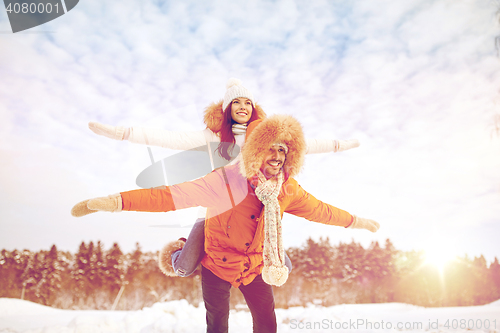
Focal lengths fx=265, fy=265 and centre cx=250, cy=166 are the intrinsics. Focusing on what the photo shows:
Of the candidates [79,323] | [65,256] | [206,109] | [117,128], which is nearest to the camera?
[117,128]

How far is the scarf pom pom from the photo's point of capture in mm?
1433

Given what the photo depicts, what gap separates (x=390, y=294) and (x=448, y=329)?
4.42 meters

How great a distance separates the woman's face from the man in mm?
638

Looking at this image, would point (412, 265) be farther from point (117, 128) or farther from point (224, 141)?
point (117, 128)

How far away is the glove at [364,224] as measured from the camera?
1.81 m

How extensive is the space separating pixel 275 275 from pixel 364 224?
0.79 m

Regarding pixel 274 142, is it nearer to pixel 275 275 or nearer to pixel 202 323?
pixel 275 275

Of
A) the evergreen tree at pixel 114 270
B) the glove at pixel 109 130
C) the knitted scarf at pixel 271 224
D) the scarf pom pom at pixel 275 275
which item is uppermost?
the glove at pixel 109 130

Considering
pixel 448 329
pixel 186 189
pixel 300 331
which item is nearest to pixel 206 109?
pixel 186 189

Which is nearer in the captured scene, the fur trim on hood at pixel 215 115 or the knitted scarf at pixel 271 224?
the knitted scarf at pixel 271 224

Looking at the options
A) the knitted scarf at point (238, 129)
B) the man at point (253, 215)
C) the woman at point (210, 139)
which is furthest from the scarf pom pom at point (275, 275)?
the knitted scarf at point (238, 129)

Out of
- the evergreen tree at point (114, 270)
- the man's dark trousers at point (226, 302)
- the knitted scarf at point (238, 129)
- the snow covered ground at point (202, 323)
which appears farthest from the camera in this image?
the evergreen tree at point (114, 270)

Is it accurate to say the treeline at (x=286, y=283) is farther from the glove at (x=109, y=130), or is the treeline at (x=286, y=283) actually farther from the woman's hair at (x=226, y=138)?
the glove at (x=109, y=130)

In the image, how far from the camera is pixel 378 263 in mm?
7727
